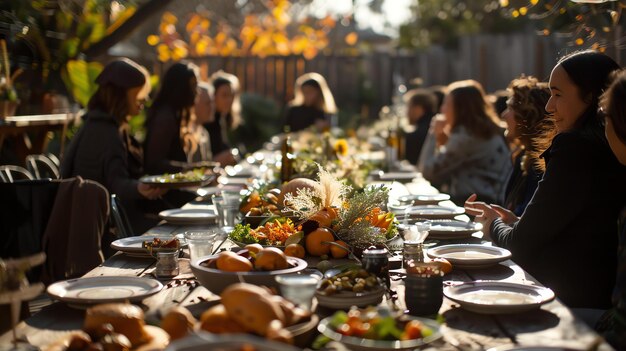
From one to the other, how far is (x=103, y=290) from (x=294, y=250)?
691mm

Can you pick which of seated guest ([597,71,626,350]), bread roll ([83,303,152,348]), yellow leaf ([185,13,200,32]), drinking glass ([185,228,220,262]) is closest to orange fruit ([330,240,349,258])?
drinking glass ([185,228,220,262])

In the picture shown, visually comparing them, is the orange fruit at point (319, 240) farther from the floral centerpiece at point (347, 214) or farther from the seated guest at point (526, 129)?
the seated guest at point (526, 129)

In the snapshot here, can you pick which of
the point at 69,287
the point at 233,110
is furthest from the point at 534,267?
the point at 233,110

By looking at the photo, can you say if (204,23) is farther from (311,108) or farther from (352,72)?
(311,108)

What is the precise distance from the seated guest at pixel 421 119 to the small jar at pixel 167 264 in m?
6.34

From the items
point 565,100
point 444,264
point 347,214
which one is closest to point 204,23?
point 565,100

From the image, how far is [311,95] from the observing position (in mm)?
10602

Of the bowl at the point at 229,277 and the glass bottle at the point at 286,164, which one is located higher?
the glass bottle at the point at 286,164

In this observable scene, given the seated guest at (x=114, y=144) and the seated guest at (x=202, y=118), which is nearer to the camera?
the seated guest at (x=114, y=144)

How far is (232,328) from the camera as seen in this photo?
1754mm

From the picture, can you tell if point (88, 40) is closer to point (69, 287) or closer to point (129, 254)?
point (129, 254)

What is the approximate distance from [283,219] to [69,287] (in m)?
1.06

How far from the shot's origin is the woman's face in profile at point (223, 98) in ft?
28.2

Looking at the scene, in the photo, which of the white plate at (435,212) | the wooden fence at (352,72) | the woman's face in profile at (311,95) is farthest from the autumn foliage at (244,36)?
the white plate at (435,212)
